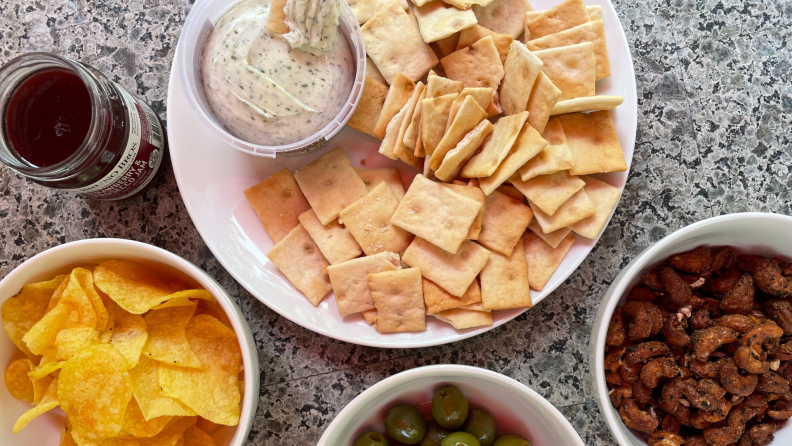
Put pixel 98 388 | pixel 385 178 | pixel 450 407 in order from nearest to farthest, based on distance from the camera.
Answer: pixel 98 388
pixel 450 407
pixel 385 178

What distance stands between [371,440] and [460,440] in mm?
176

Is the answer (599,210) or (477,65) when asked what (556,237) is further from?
(477,65)

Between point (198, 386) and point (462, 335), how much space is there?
524 millimetres

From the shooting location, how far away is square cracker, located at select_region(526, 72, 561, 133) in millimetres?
1055

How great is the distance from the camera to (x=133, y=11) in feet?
4.24

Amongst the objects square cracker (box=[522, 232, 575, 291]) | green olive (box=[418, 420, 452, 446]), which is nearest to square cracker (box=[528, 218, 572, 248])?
square cracker (box=[522, 232, 575, 291])

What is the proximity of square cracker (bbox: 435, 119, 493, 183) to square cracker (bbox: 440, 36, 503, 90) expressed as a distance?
10 cm

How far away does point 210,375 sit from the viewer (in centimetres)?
109

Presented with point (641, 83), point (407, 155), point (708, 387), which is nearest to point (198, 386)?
point (407, 155)

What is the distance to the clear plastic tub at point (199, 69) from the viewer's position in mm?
1067

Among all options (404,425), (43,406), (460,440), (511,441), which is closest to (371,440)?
(404,425)

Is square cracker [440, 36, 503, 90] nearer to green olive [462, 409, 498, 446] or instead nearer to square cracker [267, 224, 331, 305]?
square cracker [267, 224, 331, 305]

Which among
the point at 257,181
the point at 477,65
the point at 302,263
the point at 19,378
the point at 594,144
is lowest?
the point at 19,378

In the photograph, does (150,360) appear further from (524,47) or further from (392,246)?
(524,47)
